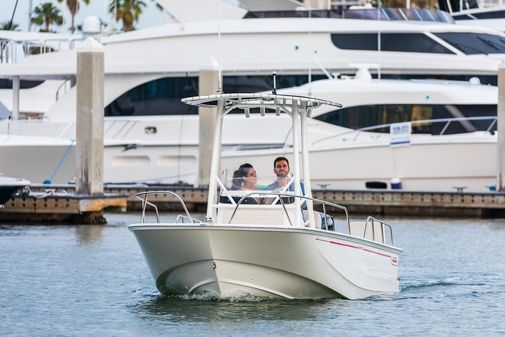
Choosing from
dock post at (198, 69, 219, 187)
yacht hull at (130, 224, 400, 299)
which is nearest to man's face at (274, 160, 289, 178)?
yacht hull at (130, 224, 400, 299)

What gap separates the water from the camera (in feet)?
60.2

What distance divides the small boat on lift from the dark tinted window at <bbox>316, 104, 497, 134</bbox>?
22934 millimetres

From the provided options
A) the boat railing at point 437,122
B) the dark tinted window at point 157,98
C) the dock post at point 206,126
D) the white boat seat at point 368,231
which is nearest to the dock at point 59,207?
the dock post at point 206,126

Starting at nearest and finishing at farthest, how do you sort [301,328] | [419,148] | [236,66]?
1. [301,328]
2. [419,148]
3. [236,66]

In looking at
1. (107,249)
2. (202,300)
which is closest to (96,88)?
(107,249)

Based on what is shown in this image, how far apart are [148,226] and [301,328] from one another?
240cm

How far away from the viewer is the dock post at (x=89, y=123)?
111ft

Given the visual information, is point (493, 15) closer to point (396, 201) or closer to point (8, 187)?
point (396, 201)

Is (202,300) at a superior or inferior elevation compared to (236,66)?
inferior

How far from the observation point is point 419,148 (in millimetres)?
41875

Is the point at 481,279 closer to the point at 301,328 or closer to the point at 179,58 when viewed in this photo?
the point at 301,328

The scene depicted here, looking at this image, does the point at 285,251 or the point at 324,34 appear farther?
the point at 324,34

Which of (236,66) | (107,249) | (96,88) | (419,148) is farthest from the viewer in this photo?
(236,66)

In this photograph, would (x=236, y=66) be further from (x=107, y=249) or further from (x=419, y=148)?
(x=107, y=249)
